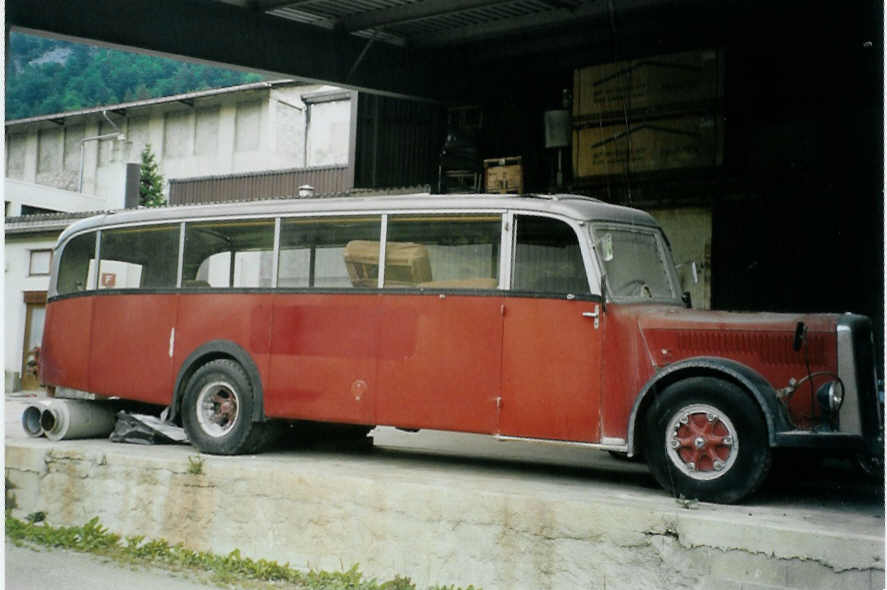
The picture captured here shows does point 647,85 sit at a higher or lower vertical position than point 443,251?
higher

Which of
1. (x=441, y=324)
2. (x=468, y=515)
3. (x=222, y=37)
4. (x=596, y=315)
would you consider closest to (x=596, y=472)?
(x=596, y=315)

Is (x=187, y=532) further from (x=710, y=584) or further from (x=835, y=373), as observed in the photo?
(x=835, y=373)

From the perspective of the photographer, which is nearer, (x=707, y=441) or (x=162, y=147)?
(x=707, y=441)

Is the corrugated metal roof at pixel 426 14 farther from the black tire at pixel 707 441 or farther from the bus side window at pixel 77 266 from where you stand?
the black tire at pixel 707 441

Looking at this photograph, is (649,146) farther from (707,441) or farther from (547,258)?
(707,441)

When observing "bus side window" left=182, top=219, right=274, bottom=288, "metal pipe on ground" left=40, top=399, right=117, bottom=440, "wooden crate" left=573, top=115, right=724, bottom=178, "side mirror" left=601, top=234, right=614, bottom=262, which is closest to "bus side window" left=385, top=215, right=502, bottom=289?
"side mirror" left=601, top=234, right=614, bottom=262

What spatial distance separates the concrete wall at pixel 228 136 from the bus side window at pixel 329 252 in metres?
21.6

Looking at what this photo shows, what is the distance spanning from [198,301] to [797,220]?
676cm

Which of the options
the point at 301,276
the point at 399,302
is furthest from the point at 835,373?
the point at 301,276

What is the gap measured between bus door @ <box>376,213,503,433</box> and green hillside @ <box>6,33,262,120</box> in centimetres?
269

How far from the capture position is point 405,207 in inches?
323

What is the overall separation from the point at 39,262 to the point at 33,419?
44.6 ft

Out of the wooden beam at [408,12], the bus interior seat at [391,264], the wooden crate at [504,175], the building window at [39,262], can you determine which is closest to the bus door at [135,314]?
the bus interior seat at [391,264]

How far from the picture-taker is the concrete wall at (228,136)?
29938 millimetres
